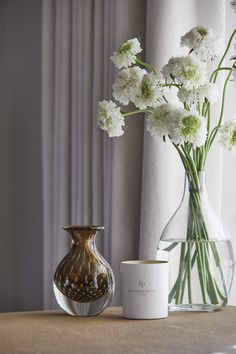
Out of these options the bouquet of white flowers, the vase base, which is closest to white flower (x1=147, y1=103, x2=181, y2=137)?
the bouquet of white flowers

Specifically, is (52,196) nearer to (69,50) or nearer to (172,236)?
(69,50)

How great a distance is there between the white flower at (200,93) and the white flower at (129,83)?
0.11m

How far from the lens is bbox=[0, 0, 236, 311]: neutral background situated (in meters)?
2.02

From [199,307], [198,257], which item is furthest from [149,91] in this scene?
[199,307]

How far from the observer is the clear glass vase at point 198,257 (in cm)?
169

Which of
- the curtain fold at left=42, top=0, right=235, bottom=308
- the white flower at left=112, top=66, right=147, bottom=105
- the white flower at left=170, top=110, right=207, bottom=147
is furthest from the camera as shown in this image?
the curtain fold at left=42, top=0, right=235, bottom=308

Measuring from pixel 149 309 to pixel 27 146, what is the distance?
1104mm

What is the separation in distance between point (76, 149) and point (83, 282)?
2.27ft

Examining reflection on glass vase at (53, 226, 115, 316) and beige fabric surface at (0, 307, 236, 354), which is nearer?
beige fabric surface at (0, 307, 236, 354)

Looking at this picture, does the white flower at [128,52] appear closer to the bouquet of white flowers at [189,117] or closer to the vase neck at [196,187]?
the bouquet of white flowers at [189,117]

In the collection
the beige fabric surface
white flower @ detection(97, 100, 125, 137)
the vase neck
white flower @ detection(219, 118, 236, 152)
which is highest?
white flower @ detection(97, 100, 125, 137)

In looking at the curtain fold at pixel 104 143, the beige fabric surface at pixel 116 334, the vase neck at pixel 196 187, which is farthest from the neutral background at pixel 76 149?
the beige fabric surface at pixel 116 334

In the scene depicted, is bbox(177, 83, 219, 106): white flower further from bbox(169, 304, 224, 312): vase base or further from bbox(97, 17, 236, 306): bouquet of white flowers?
bbox(169, 304, 224, 312): vase base

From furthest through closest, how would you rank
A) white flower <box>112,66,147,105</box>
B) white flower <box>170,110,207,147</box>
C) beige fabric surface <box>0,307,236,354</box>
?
1. white flower <box>112,66,147,105</box>
2. white flower <box>170,110,207,147</box>
3. beige fabric surface <box>0,307,236,354</box>
